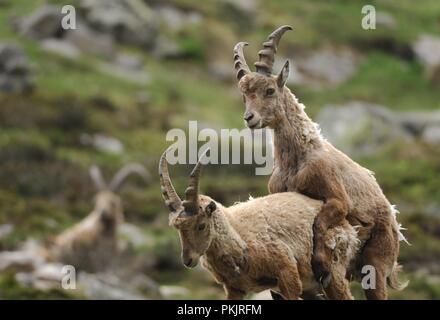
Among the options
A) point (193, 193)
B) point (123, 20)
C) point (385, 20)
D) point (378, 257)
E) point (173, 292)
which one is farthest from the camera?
point (385, 20)

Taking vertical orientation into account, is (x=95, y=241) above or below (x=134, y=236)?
below

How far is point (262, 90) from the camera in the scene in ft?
40.0

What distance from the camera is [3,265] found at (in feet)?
81.3

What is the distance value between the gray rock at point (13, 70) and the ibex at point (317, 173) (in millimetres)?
34940

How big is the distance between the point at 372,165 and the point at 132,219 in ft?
45.9

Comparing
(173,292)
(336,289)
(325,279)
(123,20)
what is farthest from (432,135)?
(325,279)

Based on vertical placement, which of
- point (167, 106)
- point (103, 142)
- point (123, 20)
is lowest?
point (103, 142)

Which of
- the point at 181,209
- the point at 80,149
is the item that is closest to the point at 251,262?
the point at 181,209

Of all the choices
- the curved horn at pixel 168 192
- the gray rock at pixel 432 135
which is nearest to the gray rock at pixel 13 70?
the gray rock at pixel 432 135

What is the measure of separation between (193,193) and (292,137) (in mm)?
1896

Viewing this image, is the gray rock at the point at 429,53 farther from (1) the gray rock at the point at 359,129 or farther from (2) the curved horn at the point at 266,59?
(2) the curved horn at the point at 266,59

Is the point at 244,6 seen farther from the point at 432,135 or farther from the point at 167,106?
the point at 432,135
